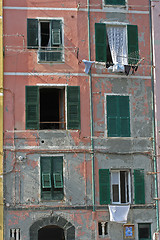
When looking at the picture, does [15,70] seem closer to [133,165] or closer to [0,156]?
[0,156]

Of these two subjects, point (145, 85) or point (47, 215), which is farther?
point (145, 85)

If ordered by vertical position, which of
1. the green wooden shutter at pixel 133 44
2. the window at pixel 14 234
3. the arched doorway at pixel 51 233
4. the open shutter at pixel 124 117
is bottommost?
the arched doorway at pixel 51 233

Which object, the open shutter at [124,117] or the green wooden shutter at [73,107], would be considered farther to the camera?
the open shutter at [124,117]

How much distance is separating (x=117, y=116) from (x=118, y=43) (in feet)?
11.0

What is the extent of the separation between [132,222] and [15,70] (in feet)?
26.9

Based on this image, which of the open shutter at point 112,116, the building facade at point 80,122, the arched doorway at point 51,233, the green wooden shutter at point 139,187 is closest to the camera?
the building facade at point 80,122

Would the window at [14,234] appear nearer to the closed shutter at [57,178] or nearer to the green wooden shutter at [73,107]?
the closed shutter at [57,178]

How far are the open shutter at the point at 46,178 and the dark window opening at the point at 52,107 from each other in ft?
Answer: 6.24

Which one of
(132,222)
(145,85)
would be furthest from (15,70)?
(132,222)

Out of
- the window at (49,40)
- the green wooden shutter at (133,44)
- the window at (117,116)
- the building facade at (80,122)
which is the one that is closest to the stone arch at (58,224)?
the building facade at (80,122)

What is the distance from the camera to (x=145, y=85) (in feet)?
79.8

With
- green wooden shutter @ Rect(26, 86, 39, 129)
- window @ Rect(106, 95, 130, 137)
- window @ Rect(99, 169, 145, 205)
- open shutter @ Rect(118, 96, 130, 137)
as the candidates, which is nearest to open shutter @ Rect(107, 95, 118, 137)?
window @ Rect(106, 95, 130, 137)

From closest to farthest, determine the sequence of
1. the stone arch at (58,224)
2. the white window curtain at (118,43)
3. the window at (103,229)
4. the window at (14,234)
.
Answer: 1. the window at (14,234)
2. the stone arch at (58,224)
3. the window at (103,229)
4. the white window curtain at (118,43)

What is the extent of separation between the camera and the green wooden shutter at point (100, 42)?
2416 centimetres
